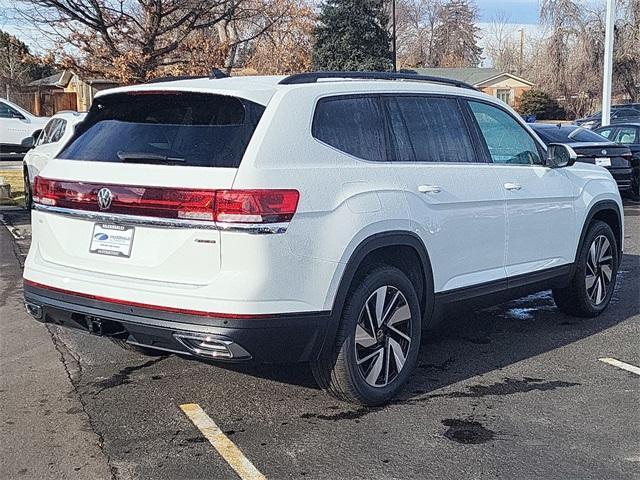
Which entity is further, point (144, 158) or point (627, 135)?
point (627, 135)

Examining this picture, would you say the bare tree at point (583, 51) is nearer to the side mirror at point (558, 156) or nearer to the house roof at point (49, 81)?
the house roof at point (49, 81)

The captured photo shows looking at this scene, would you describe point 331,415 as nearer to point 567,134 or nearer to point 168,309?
point 168,309

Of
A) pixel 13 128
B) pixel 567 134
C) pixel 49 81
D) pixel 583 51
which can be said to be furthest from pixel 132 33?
pixel 49 81

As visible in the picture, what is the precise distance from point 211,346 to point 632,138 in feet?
46.4

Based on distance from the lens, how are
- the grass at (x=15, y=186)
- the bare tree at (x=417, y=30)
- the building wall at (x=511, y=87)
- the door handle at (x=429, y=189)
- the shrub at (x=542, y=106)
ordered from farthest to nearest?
the bare tree at (x=417, y=30), the building wall at (x=511, y=87), the shrub at (x=542, y=106), the grass at (x=15, y=186), the door handle at (x=429, y=189)

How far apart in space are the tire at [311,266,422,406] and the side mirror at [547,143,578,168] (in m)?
1.97

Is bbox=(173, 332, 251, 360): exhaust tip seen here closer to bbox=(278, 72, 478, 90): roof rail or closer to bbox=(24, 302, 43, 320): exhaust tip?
bbox=(24, 302, 43, 320): exhaust tip

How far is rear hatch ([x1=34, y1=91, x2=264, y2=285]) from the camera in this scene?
13.0 feet

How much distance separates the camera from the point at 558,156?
Result: 6.18m

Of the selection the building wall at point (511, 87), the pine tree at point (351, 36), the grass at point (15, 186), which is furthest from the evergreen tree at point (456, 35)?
the grass at point (15, 186)

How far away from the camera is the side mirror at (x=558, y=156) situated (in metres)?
6.14

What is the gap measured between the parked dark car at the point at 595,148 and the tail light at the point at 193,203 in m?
10.4

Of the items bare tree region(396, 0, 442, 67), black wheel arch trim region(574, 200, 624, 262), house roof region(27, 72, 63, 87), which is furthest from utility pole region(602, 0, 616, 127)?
bare tree region(396, 0, 442, 67)

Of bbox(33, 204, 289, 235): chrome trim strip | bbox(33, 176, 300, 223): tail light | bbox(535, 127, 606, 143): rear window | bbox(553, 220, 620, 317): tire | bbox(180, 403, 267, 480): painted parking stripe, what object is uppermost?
bbox(33, 176, 300, 223): tail light
